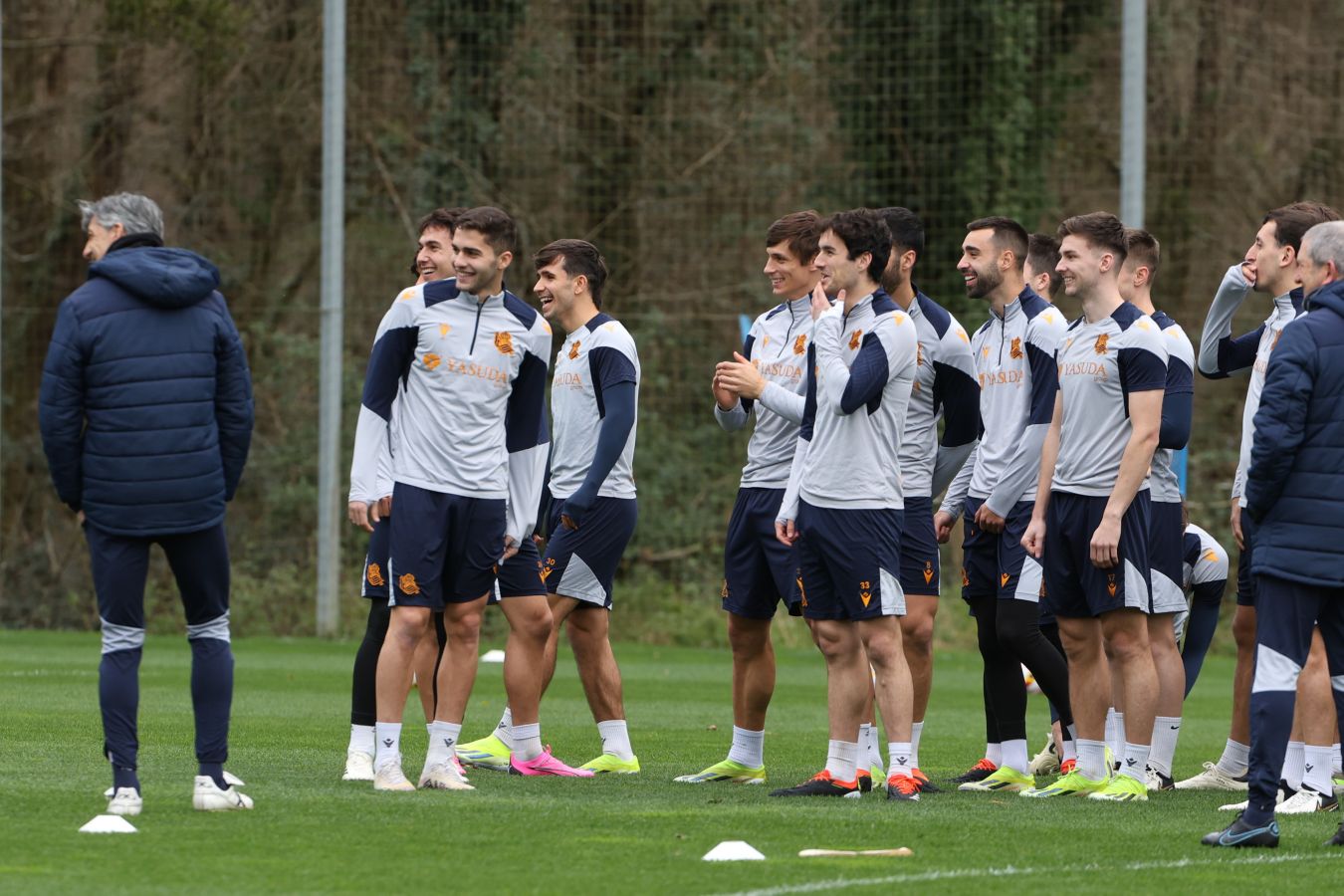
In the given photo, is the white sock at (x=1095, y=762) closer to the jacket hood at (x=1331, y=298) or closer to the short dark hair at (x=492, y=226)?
the jacket hood at (x=1331, y=298)

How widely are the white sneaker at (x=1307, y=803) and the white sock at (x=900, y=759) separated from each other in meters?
1.40

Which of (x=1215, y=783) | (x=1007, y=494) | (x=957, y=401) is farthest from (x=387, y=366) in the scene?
(x=1215, y=783)

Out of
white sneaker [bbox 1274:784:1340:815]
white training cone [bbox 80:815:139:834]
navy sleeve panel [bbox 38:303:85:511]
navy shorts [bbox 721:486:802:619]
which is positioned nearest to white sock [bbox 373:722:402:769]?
white training cone [bbox 80:815:139:834]

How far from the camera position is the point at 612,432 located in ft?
27.8

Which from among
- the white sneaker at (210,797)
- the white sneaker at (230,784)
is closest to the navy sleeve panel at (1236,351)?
the white sneaker at (230,784)

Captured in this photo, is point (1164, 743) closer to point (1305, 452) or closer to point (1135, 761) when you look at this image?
point (1135, 761)

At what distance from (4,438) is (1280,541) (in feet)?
56.9

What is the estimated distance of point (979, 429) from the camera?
8797 millimetres

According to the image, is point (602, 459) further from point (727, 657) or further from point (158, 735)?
point (727, 657)

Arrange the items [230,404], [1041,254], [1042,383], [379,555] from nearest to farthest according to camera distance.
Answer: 1. [230,404]
2. [379,555]
3. [1042,383]
4. [1041,254]

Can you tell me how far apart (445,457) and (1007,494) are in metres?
2.45

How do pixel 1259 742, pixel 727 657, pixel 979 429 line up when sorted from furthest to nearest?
1. pixel 727 657
2. pixel 979 429
3. pixel 1259 742

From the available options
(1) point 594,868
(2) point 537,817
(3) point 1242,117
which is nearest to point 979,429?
(2) point 537,817

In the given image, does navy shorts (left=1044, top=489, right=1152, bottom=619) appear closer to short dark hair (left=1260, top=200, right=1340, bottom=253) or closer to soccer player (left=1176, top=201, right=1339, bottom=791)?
soccer player (left=1176, top=201, right=1339, bottom=791)
